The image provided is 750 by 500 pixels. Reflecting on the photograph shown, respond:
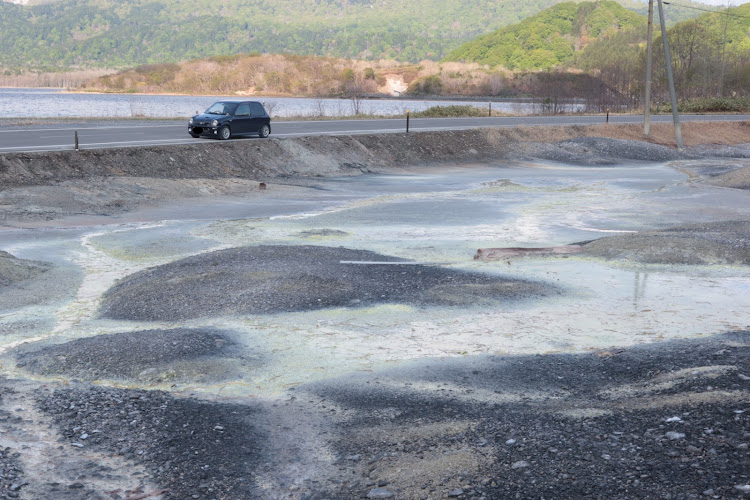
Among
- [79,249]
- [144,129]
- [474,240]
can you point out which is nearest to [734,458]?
[474,240]

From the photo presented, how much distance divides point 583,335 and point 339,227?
326 inches

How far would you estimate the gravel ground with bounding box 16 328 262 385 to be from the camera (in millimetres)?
7691

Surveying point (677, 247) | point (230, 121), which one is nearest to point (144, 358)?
point (677, 247)

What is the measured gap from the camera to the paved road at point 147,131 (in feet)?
85.4

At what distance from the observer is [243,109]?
2984cm

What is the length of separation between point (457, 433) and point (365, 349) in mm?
2563

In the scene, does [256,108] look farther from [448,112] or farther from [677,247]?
[448,112]

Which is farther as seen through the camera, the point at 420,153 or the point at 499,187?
the point at 420,153

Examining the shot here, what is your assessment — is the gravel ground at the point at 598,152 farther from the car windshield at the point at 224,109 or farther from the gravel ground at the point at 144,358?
the gravel ground at the point at 144,358

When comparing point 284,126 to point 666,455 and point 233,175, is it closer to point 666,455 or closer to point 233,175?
point 233,175

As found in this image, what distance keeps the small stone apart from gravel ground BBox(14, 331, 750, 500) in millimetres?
20

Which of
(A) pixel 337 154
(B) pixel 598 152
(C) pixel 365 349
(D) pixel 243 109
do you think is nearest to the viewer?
(C) pixel 365 349

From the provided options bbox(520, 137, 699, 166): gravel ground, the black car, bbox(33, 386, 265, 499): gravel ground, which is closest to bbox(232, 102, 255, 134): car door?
the black car

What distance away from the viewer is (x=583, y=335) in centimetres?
931
